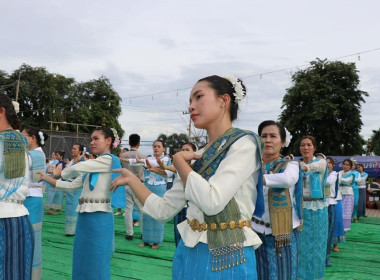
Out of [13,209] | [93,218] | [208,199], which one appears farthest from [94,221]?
[208,199]

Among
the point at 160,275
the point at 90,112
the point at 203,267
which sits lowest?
the point at 160,275

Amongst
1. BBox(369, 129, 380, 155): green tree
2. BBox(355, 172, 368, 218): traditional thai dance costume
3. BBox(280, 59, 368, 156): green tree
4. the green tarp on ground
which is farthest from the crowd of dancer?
BBox(369, 129, 380, 155): green tree

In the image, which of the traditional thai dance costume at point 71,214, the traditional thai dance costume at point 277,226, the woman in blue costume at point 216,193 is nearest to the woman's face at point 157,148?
the traditional thai dance costume at point 71,214

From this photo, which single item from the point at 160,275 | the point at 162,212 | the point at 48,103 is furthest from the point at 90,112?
the point at 162,212

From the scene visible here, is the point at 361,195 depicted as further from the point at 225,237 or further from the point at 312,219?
the point at 225,237

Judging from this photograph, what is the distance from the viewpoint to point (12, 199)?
2.78 meters

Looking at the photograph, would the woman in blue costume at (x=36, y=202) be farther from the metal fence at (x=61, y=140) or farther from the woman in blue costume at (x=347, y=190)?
the metal fence at (x=61, y=140)

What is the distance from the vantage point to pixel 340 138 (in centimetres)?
2369

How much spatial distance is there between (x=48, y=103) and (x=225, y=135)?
3043cm

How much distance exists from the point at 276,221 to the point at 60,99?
31.3 m

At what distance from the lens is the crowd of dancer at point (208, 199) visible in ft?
5.28

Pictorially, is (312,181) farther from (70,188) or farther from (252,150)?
(252,150)

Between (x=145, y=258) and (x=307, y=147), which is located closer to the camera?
(x=307, y=147)

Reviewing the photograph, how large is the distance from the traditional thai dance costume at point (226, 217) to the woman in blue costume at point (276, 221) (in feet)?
4.09
